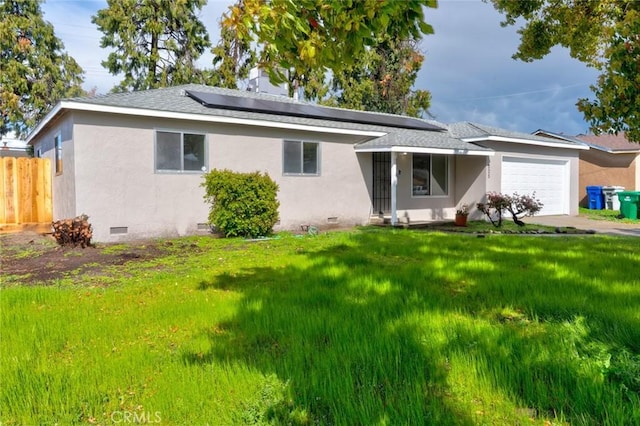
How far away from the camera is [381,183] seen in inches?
603

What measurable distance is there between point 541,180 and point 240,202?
514 inches

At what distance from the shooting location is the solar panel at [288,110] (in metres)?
11.9

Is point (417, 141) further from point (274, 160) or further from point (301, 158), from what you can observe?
point (274, 160)

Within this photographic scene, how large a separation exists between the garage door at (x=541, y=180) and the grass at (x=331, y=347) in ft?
34.2

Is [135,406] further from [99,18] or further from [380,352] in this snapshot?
[99,18]

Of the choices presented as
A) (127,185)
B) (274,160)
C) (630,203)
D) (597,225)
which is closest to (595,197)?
(630,203)

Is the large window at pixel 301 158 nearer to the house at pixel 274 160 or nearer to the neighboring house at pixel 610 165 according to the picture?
the house at pixel 274 160

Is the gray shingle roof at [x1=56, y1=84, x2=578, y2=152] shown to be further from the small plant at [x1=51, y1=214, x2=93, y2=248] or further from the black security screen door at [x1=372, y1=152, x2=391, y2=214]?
the small plant at [x1=51, y1=214, x2=93, y2=248]

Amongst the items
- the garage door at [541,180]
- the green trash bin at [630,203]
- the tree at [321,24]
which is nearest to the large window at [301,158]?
the garage door at [541,180]

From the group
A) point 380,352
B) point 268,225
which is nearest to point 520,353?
point 380,352

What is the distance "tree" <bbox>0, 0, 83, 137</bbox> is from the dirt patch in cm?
1743

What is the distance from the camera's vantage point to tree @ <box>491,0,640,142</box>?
5004mm

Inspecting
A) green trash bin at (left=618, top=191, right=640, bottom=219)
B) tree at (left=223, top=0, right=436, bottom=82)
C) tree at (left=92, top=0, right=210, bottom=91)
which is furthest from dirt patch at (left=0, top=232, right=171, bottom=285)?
tree at (left=92, top=0, right=210, bottom=91)

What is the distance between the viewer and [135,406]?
2639mm
